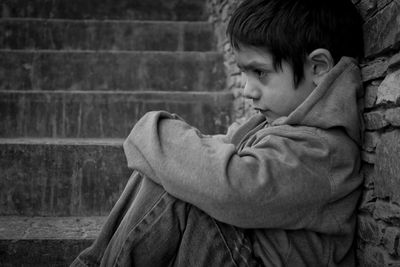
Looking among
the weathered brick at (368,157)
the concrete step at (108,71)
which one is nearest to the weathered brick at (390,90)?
the weathered brick at (368,157)

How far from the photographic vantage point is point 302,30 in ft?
4.15

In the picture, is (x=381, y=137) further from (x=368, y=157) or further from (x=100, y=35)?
(x=100, y=35)

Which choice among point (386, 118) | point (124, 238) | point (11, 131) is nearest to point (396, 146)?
point (386, 118)

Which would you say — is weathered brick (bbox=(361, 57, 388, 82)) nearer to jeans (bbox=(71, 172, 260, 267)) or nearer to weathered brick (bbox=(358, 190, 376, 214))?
weathered brick (bbox=(358, 190, 376, 214))

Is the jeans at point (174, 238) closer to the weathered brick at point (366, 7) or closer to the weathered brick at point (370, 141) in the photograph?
the weathered brick at point (370, 141)

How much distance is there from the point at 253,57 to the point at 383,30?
1.23ft

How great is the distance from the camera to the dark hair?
126 cm

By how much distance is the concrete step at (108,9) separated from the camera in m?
3.85

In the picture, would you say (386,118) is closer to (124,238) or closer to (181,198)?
(181,198)

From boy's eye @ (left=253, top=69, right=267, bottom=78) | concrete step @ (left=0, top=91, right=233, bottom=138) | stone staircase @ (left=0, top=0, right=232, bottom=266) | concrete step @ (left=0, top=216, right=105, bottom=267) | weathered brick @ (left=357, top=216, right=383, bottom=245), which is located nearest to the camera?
weathered brick @ (left=357, top=216, right=383, bottom=245)

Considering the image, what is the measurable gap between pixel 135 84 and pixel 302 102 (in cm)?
199

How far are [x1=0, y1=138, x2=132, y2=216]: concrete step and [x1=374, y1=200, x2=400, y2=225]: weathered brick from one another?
1.31 m

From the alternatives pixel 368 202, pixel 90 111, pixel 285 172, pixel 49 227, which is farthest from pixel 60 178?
pixel 368 202

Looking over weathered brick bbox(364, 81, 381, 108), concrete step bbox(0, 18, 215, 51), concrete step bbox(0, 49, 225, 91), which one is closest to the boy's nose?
weathered brick bbox(364, 81, 381, 108)
